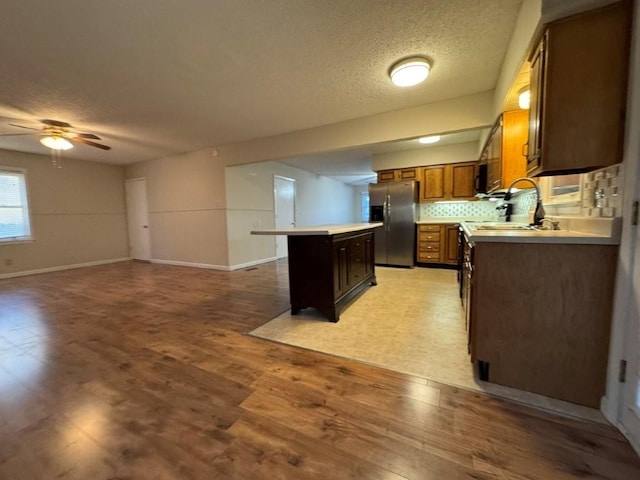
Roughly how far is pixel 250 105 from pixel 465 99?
107 inches

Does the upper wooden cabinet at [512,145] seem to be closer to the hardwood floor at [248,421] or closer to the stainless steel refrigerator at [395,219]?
the hardwood floor at [248,421]

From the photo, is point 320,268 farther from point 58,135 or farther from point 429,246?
point 58,135

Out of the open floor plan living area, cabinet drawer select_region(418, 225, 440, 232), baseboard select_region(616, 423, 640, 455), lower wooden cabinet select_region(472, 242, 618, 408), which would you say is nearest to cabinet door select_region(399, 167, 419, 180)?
cabinet drawer select_region(418, 225, 440, 232)

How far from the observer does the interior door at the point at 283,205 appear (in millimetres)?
6758

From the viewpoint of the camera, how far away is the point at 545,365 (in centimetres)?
155

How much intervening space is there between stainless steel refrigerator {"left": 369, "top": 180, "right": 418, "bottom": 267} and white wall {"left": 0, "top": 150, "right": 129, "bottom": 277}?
671 centimetres

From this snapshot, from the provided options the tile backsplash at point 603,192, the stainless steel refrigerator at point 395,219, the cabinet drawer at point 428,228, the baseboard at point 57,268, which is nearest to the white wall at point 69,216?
the baseboard at point 57,268

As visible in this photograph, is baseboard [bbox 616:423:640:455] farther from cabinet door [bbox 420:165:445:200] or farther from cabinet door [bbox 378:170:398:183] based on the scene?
cabinet door [bbox 378:170:398:183]

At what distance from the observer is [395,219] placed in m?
5.44

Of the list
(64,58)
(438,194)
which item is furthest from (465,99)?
(64,58)

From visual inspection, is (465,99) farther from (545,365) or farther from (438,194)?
(545,365)

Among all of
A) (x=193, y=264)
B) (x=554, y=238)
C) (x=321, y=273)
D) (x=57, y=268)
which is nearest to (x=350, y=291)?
(x=321, y=273)

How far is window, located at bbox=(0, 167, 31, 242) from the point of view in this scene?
16.9ft

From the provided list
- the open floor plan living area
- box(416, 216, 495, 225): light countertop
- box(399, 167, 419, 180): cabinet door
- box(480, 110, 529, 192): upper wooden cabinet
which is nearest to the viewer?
the open floor plan living area
